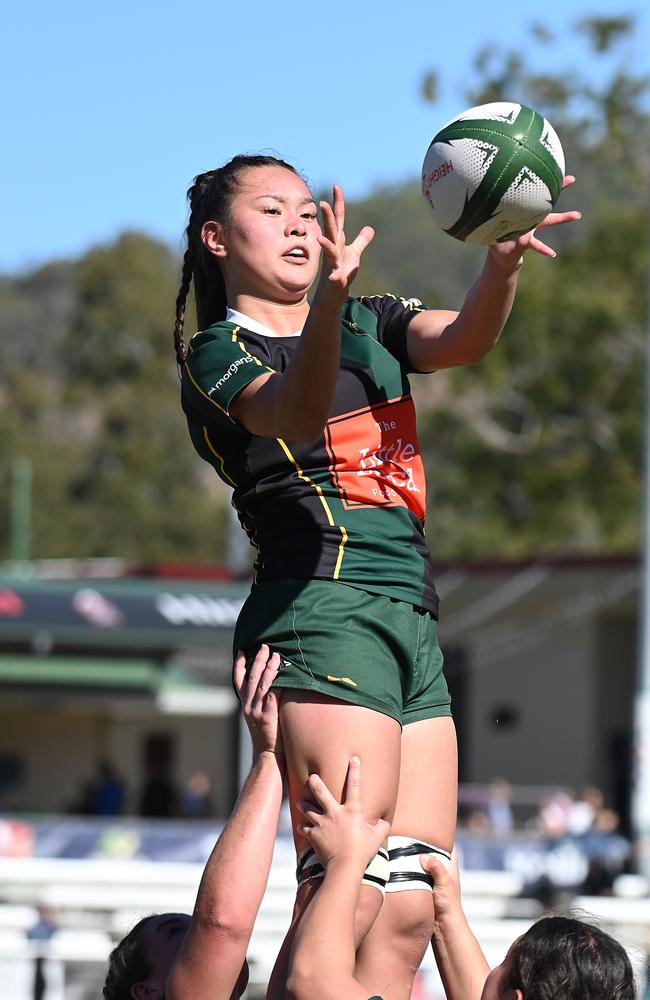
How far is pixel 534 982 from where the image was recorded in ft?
10.8

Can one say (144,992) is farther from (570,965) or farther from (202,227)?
(202,227)

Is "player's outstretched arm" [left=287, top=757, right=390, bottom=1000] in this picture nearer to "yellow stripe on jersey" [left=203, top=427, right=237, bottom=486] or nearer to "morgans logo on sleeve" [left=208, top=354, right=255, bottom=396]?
"yellow stripe on jersey" [left=203, top=427, right=237, bottom=486]

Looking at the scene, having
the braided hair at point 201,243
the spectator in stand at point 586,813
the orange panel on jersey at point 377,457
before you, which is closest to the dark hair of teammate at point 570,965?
the orange panel on jersey at point 377,457

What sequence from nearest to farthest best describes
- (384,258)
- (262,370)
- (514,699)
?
(262,370) < (514,699) < (384,258)

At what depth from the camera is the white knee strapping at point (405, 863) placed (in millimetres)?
3830

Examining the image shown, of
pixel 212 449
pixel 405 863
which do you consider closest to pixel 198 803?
pixel 405 863

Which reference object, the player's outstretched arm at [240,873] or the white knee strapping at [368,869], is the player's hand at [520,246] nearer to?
the player's outstretched arm at [240,873]

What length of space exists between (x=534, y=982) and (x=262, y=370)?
1.55 metres

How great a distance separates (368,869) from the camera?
365cm

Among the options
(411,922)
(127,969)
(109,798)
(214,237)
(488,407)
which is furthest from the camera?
(488,407)

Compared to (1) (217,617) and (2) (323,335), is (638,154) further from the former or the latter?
(2) (323,335)

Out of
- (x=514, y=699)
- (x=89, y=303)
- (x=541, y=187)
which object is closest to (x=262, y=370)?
(x=541, y=187)

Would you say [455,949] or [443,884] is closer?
[443,884]

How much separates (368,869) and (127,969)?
2.55 ft
